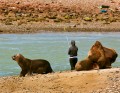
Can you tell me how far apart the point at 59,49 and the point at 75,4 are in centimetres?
3439

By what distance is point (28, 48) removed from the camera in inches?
1044

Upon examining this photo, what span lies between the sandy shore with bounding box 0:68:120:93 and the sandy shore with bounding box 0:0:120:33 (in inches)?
1071

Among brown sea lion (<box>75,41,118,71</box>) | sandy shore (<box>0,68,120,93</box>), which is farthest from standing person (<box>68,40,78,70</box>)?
sandy shore (<box>0,68,120,93</box>)

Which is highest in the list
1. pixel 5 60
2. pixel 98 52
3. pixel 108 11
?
pixel 98 52

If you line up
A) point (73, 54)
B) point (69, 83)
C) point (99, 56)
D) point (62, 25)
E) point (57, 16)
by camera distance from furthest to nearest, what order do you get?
point (57, 16) < point (62, 25) < point (73, 54) < point (99, 56) < point (69, 83)

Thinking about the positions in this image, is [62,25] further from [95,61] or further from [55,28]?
[95,61]

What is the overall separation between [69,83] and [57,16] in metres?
39.3

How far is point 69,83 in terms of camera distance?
42.4 ft

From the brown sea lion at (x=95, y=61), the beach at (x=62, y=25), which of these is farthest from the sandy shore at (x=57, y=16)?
the brown sea lion at (x=95, y=61)

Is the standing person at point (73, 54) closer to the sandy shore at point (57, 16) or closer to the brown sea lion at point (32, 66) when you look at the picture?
the brown sea lion at point (32, 66)

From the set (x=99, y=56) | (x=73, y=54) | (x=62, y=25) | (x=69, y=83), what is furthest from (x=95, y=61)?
(x=62, y=25)

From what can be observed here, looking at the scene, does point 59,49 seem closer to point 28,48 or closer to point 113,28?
point 28,48

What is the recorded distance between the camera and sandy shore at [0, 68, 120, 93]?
40.3 ft

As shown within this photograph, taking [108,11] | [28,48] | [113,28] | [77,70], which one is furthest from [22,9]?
[77,70]
